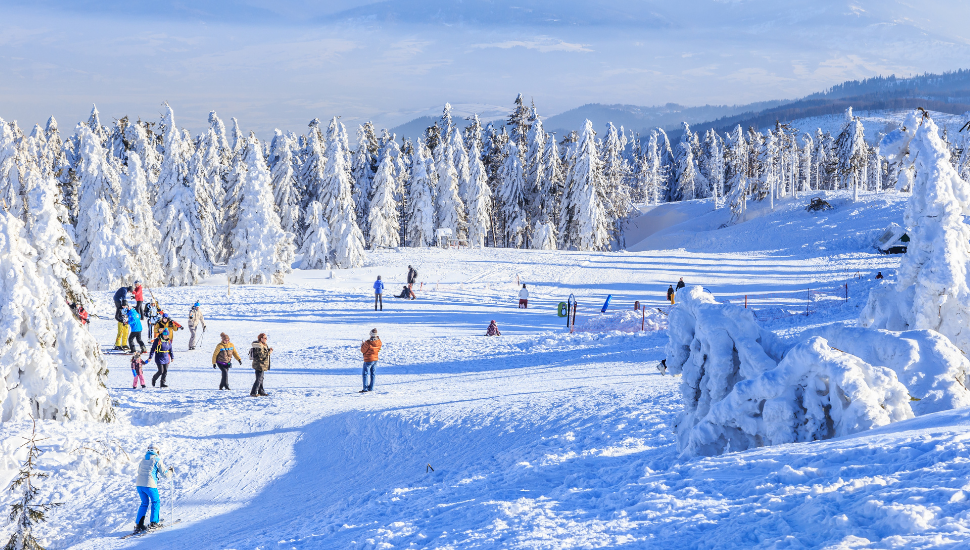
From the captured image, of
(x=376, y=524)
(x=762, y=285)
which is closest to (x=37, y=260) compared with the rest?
(x=376, y=524)

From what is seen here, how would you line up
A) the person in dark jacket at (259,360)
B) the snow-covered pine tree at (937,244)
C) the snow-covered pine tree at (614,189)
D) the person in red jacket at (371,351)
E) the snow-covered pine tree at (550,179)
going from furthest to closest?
the snow-covered pine tree at (614,189)
the snow-covered pine tree at (550,179)
the person in red jacket at (371,351)
the person in dark jacket at (259,360)
the snow-covered pine tree at (937,244)

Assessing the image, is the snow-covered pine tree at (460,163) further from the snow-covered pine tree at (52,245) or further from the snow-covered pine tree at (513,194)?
the snow-covered pine tree at (52,245)

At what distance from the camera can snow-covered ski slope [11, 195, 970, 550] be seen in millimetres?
5668

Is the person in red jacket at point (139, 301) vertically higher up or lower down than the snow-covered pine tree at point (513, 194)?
lower down

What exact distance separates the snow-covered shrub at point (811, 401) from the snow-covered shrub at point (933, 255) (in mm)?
5932

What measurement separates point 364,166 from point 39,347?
45.2m

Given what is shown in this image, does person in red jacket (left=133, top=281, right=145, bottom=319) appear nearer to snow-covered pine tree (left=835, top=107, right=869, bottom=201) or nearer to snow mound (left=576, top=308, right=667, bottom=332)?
snow mound (left=576, top=308, right=667, bottom=332)

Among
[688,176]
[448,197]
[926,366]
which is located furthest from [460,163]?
[926,366]

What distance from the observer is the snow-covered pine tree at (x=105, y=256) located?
34.3m

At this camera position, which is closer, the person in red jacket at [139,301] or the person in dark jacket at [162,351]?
the person in dark jacket at [162,351]

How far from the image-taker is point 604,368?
54.7ft

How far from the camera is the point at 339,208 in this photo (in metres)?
44.7

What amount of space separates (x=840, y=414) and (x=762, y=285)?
2956 centimetres

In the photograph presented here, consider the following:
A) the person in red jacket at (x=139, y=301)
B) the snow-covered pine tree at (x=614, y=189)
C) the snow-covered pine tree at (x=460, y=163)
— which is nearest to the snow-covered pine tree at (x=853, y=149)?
the snow-covered pine tree at (x=614, y=189)
